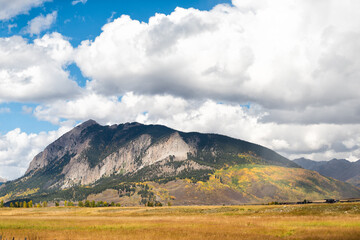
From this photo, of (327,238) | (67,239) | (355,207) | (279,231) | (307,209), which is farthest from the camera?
(307,209)

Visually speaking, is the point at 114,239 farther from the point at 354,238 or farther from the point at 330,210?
the point at 330,210

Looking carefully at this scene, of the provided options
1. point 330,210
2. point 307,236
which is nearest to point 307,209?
point 330,210

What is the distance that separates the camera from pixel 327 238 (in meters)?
32.7

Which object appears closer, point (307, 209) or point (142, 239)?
point (142, 239)

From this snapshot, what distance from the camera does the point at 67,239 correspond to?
38.2m

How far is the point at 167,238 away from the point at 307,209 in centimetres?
5520

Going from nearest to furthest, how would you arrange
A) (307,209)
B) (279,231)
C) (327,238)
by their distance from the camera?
(327,238) < (279,231) < (307,209)

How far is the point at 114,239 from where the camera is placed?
121 feet

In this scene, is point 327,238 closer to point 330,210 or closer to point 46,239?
point 46,239

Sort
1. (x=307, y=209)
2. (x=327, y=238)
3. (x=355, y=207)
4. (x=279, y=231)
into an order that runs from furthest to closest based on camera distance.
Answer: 1. (x=307, y=209)
2. (x=355, y=207)
3. (x=279, y=231)
4. (x=327, y=238)

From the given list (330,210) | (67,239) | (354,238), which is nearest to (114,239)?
(67,239)

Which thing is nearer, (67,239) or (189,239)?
(189,239)

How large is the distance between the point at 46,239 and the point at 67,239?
Result: 2.59 meters

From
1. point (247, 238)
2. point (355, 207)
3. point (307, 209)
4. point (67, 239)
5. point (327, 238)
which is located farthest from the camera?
point (307, 209)
